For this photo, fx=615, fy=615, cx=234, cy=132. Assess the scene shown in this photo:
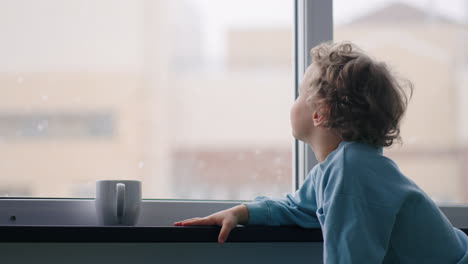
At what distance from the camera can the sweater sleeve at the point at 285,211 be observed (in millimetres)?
1444

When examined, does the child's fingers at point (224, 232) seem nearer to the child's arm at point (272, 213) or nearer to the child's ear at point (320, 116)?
the child's arm at point (272, 213)

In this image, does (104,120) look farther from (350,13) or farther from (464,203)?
(464,203)

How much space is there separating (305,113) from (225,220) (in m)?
0.31

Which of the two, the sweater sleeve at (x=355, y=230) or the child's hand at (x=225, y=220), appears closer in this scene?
the sweater sleeve at (x=355, y=230)

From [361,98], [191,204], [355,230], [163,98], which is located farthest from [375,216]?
[163,98]

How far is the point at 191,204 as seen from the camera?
5.44 feet

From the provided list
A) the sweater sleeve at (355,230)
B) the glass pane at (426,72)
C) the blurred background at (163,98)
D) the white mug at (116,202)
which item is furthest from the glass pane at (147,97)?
the sweater sleeve at (355,230)

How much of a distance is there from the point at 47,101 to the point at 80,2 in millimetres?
293

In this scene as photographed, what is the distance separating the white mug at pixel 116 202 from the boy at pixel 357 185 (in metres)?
0.15

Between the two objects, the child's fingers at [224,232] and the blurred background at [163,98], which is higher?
the blurred background at [163,98]

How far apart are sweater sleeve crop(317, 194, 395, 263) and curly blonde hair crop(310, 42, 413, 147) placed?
0.18 meters

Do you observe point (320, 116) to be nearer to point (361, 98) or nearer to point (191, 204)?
point (361, 98)

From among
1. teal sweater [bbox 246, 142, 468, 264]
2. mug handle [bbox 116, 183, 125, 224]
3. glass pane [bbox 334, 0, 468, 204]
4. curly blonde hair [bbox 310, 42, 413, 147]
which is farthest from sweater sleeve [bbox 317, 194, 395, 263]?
glass pane [bbox 334, 0, 468, 204]

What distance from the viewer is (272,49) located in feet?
5.87
